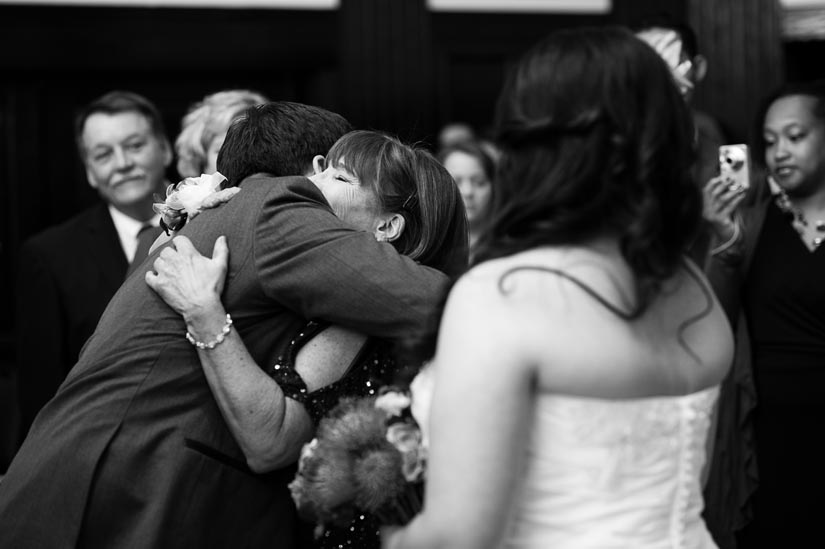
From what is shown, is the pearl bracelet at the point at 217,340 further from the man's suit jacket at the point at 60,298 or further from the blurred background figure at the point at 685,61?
the man's suit jacket at the point at 60,298

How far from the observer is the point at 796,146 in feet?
13.5

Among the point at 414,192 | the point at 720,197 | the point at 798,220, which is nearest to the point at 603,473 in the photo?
the point at 414,192

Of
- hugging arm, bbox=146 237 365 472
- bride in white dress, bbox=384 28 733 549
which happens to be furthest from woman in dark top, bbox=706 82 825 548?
bride in white dress, bbox=384 28 733 549

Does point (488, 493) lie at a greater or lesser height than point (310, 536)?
greater

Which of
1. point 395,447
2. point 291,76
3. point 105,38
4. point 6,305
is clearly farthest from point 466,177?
point 395,447

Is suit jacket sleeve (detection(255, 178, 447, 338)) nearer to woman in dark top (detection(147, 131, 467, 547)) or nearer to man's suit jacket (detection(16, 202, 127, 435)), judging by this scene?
woman in dark top (detection(147, 131, 467, 547))

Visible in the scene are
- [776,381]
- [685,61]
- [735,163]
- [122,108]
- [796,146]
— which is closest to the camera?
[735,163]

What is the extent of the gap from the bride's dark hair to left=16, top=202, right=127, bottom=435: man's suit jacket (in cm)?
297

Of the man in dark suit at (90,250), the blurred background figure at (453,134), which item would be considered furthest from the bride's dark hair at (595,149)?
the blurred background figure at (453,134)

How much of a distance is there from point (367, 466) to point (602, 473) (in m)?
0.42

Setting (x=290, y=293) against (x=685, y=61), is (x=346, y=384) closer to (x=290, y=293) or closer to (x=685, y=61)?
(x=290, y=293)

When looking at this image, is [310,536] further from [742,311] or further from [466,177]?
[466,177]

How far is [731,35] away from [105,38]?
3493 mm

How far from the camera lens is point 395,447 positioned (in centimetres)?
200
